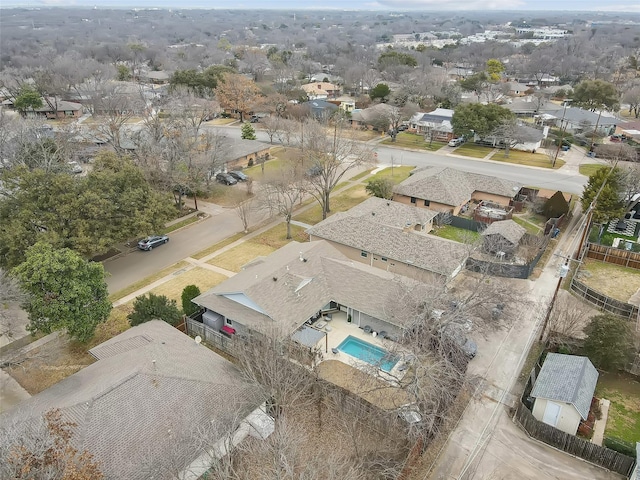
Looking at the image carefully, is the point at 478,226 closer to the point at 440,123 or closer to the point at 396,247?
the point at 396,247

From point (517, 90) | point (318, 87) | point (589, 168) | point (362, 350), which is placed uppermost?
point (517, 90)

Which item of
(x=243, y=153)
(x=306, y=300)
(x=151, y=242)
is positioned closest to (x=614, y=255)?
(x=306, y=300)

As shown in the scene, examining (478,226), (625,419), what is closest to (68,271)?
(625,419)

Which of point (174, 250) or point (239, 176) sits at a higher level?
point (239, 176)

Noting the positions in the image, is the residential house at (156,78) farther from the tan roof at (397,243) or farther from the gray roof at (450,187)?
the tan roof at (397,243)

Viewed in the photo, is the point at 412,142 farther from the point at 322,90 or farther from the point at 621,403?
the point at 621,403

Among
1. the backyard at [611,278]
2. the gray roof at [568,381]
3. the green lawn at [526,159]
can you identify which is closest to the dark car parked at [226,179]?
the green lawn at [526,159]
